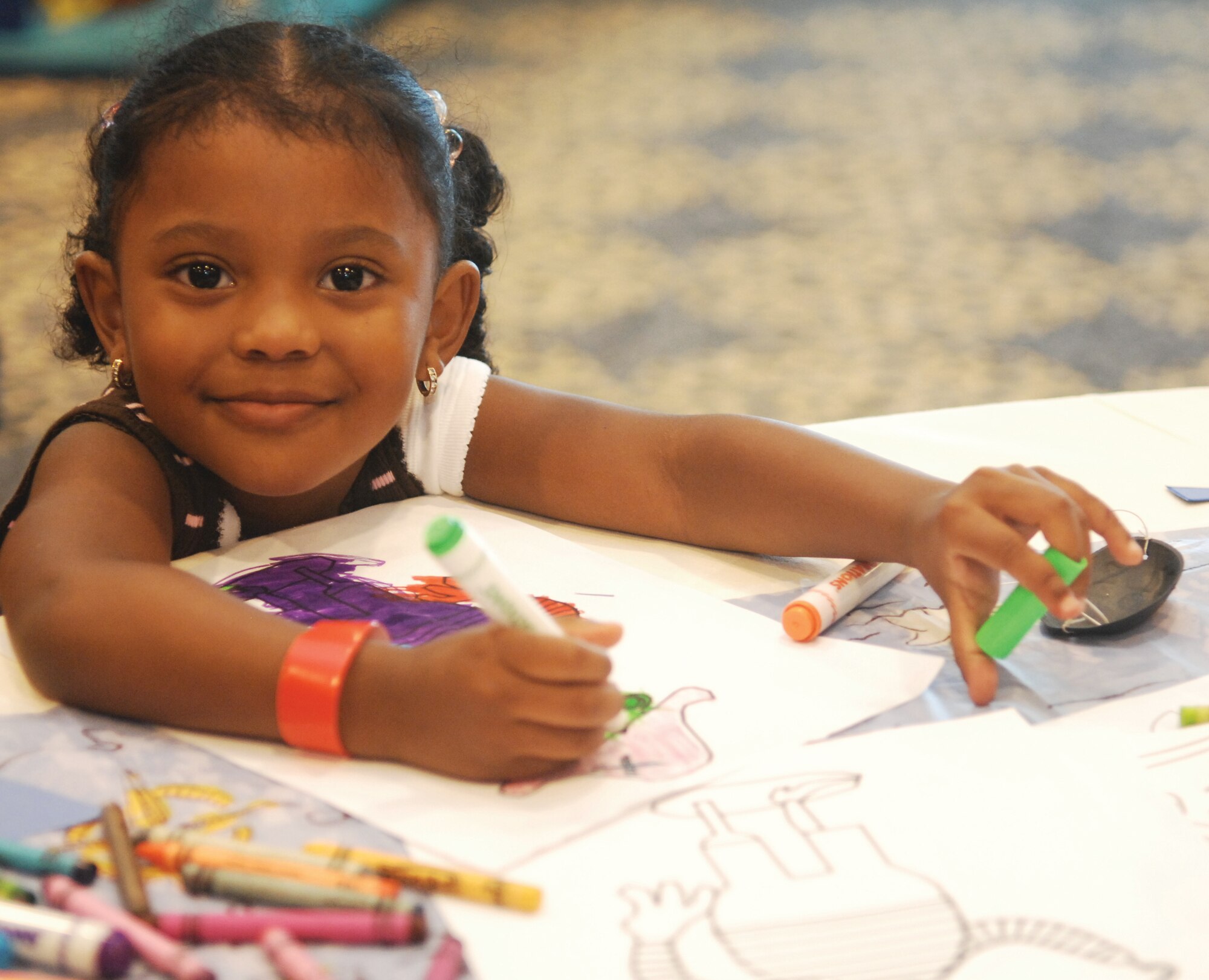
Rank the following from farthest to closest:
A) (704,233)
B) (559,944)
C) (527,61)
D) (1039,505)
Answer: (527,61) < (704,233) < (1039,505) < (559,944)

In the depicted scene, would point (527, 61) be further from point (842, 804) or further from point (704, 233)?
point (842, 804)

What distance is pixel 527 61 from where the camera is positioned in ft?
9.82

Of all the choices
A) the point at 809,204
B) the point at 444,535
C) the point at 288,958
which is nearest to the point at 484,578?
the point at 444,535

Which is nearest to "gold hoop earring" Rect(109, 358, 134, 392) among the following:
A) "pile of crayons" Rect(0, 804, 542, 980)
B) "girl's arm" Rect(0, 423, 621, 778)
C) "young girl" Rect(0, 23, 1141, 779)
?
"young girl" Rect(0, 23, 1141, 779)

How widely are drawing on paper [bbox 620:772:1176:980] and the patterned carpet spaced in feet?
2.00

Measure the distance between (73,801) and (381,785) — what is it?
0.11m

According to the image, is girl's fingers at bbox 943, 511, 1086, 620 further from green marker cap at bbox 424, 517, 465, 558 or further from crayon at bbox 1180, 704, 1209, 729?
green marker cap at bbox 424, 517, 465, 558

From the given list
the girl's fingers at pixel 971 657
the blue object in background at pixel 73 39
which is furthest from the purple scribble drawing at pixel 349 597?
the blue object in background at pixel 73 39

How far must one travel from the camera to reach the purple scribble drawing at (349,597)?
0.60m

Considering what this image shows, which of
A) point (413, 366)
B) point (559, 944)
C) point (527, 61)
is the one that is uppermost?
point (527, 61)

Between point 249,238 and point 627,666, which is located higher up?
point 249,238

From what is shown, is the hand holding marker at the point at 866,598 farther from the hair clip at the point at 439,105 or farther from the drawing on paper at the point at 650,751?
the hair clip at the point at 439,105

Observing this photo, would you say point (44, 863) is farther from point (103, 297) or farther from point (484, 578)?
point (103, 297)

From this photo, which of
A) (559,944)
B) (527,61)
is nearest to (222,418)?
(559,944)
